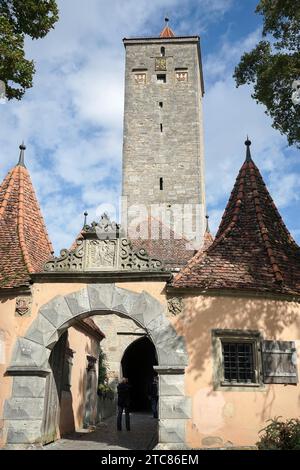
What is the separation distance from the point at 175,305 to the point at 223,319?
1004mm

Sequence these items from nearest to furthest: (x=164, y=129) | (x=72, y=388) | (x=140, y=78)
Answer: (x=72, y=388) → (x=164, y=129) → (x=140, y=78)

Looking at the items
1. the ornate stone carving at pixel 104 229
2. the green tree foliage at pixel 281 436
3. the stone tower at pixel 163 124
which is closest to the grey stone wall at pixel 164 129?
the stone tower at pixel 163 124

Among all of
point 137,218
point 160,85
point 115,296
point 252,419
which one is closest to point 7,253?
point 115,296

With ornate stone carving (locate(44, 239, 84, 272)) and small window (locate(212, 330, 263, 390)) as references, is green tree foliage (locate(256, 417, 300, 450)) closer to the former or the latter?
small window (locate(212, 330, 263, 390))

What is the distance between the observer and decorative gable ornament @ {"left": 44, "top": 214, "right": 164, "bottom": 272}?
33.9ft

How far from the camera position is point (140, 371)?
31.0 meters

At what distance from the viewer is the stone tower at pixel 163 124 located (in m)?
28.9

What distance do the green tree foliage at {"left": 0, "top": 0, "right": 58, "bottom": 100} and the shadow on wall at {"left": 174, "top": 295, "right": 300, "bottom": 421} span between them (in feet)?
17.7

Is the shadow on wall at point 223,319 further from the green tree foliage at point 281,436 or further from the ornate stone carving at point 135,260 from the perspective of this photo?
the green tree foliage at point 281,436

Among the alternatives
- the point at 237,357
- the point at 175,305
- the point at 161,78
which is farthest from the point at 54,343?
the point at 161,78

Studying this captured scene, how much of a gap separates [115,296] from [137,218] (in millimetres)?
17907

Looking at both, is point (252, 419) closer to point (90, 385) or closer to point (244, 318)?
point (244, 318)

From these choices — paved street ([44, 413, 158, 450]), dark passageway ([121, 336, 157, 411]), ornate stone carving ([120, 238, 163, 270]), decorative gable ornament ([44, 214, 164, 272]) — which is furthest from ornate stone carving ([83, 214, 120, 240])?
dark passageway ([121, 336, 157, 411])

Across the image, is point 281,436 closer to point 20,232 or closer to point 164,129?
point 20,232
